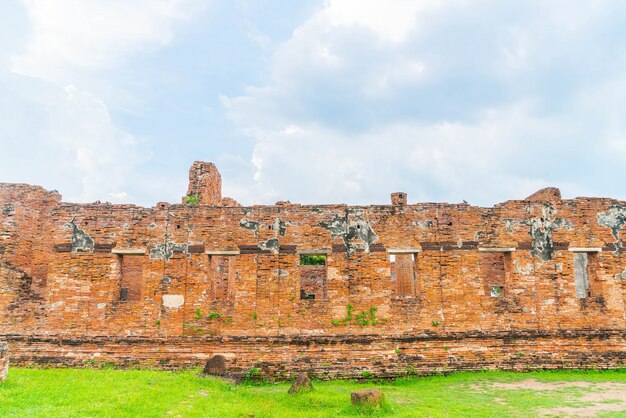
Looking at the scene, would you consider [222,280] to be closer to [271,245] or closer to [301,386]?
[271,245]

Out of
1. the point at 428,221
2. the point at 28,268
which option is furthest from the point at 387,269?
the point at 28,268

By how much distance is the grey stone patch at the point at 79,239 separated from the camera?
14.5 meters

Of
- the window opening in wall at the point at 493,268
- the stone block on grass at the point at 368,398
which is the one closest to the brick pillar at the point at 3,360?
the stone block on grass at the point at 368,398

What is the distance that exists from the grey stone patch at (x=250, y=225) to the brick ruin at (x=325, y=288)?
0.10ft

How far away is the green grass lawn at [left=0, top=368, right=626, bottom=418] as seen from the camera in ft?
29.2

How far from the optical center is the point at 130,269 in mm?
20219

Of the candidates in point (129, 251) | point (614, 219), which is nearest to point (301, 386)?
point (129, 251)

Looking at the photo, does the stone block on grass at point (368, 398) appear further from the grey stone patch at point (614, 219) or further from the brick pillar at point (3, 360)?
the grey stone patch at point (614, 219)

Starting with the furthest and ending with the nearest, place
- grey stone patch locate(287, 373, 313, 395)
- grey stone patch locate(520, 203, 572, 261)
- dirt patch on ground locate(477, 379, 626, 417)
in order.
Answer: grey stone patch locate(520, 203, 572, 261) < grey stone patch locate(287, 373, 313, 395) < dirt patch on ground locate(477, 379, 626, 417)

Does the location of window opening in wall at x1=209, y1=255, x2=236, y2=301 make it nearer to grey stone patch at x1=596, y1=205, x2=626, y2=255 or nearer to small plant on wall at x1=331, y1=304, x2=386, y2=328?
small plant on wall at x1=331, y1=304, x2=386, y2=328

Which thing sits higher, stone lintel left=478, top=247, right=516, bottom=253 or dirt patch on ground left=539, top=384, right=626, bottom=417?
stone lintel left=478, top=247, right=516, bottom=253

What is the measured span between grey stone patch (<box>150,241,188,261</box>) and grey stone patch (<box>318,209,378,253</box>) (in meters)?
4.31

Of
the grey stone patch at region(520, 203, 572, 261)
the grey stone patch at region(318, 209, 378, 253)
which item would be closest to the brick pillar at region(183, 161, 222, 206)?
the grey stone patch at region(318, 209, 378, 253)

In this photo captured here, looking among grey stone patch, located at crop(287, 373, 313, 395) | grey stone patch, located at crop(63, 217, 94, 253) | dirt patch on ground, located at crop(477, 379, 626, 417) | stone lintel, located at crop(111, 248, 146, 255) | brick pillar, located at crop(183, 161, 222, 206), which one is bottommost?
dirt patch on ground, located at crop(477, 379, 626, 417)
